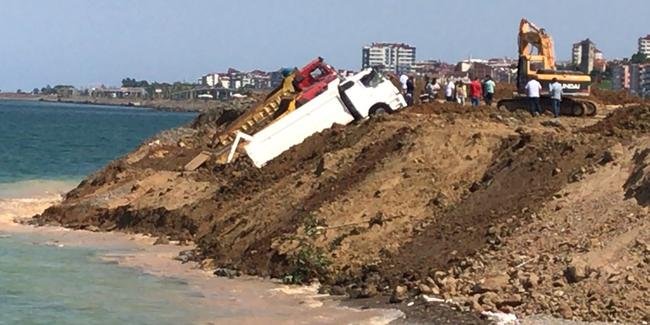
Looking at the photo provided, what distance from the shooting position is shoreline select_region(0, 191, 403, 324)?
17.1 metres

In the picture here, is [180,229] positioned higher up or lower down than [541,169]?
lower down

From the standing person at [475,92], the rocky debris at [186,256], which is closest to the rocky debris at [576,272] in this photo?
the rocky debris at [186,256]

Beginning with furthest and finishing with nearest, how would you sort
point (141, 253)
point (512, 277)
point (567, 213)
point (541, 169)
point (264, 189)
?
1. point (264, 189)
2. point (141, 253)
3. point (541, 169)
4. point (567, 213)
5. point (512, 277)

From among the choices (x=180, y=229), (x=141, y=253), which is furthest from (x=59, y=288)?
(x=180, y=229)

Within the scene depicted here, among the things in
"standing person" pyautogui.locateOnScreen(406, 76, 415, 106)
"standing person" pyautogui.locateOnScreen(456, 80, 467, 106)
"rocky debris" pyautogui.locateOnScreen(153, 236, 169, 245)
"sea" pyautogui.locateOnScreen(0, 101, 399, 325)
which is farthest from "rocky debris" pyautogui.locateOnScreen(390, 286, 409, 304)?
"standing person" pyautogui.locateOnScreen(456, 80, 467, 106)

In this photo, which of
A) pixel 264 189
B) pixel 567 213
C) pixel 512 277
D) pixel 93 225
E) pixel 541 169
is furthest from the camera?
pixel 93 225

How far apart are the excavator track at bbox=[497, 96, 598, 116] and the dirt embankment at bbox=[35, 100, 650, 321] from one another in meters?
2.83

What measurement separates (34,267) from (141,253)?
2818 millimetres

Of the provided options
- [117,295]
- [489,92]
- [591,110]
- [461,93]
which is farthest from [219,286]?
[461,93]

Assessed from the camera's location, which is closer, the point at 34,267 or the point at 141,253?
the point at 34,267

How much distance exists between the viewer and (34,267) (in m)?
21.6

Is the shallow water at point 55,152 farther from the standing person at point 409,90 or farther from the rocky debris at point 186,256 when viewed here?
the rocky debris at point 186,256

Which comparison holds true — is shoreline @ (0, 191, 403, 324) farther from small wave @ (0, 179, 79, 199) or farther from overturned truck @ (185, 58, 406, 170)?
small wave @ (0, 179, 79, 199)

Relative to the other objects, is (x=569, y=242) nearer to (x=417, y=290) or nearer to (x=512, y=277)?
(x=512, y=277)
